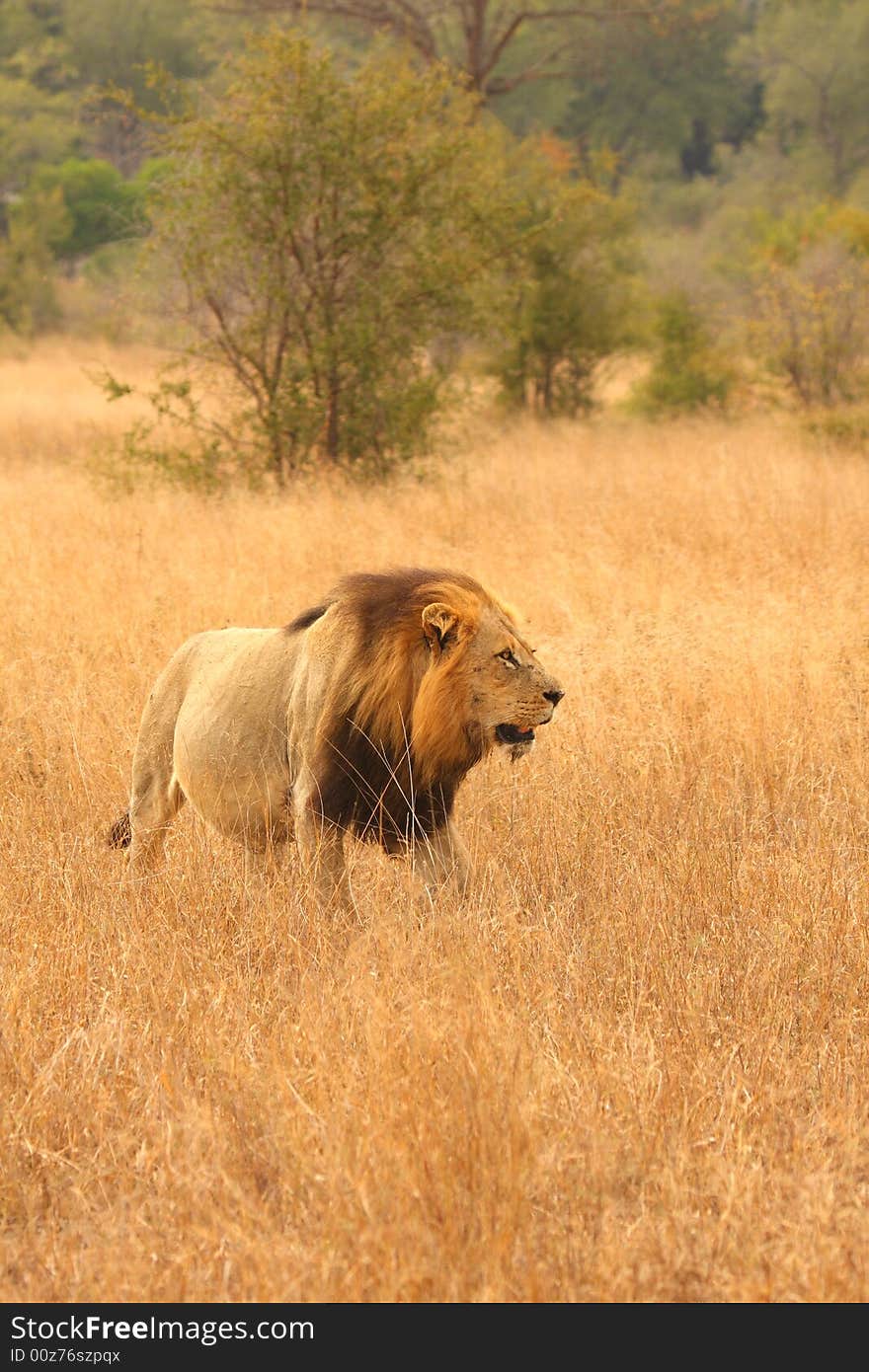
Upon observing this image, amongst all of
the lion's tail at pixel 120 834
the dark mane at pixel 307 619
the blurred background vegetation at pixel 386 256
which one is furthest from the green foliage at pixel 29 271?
the dark mane at pixel 307 619

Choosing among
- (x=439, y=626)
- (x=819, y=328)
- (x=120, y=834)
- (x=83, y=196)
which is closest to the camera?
(x=439, y=626)

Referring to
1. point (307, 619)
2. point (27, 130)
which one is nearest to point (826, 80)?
point (27, 130)

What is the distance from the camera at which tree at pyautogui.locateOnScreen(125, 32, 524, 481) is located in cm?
1359

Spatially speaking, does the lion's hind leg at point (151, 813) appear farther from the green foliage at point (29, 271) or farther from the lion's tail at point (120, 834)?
the green foliage at point (29, 271)

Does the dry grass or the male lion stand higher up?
the male lion

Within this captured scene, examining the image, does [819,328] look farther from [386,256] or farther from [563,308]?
[386,256]

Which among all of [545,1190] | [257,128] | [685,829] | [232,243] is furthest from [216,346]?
[545,1190]

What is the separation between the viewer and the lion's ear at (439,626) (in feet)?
13.5

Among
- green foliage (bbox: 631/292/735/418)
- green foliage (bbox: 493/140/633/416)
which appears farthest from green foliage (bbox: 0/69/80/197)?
green foliage (bbox: 631/292/735/418)

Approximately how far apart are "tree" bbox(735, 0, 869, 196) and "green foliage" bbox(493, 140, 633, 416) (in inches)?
1104

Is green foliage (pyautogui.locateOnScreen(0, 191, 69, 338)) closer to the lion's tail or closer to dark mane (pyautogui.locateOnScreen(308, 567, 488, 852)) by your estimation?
the lion's tail

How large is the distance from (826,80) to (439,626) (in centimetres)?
4885

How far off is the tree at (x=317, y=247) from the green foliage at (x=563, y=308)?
6.65 m

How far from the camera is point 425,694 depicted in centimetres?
415
